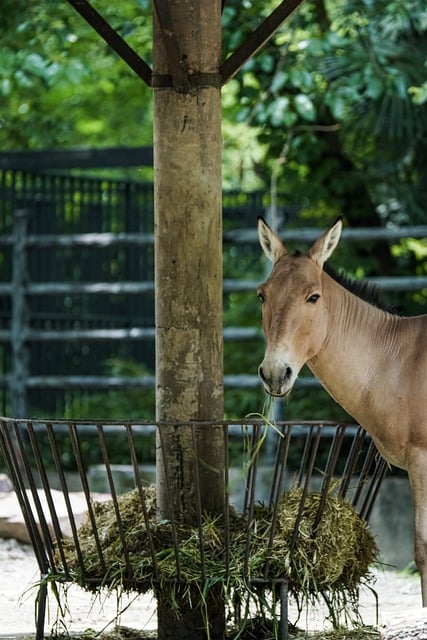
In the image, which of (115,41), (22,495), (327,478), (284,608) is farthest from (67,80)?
(284,608)

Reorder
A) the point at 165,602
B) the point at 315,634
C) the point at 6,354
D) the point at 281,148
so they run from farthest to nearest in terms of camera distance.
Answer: the point at 6,354, the point at 281,148, the point at 315,634, the point at 165,602

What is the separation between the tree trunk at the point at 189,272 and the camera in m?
4.92

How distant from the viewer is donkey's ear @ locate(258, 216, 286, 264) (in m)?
5.34

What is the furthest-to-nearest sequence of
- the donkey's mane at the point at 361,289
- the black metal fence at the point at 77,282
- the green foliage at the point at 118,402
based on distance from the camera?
the green foliage at the point at 118,402 < the black metal fence at the point at 77,282 < the donkey's mane at the point at 361,289

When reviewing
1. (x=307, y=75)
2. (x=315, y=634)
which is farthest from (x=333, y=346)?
(x=307, y=75)

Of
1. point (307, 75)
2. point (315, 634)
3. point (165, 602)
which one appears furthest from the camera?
point (307, 75)

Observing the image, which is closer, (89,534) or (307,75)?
(89,534)

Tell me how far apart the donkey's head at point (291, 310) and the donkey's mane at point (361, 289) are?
29cm

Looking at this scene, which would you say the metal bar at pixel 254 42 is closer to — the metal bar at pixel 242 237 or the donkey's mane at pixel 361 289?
the donkey's mane at pixel 361 289

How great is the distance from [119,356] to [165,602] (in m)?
6.80

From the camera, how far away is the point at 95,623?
5.54 m

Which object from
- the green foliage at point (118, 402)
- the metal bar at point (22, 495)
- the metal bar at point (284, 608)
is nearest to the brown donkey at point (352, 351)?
the metal bar at point (284, 608)

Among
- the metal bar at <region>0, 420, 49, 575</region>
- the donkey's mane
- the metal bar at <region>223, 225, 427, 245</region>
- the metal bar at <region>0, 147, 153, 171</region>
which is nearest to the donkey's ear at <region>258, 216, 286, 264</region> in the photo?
the donkey's mane

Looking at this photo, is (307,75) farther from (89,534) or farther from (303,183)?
(89,534)
